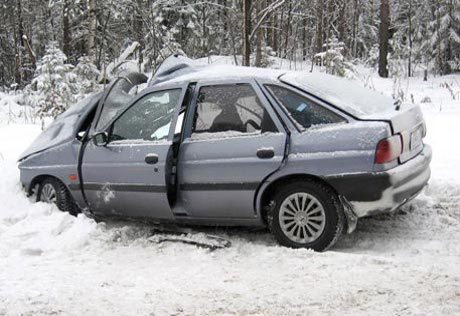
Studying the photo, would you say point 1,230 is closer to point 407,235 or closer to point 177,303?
point 177,303

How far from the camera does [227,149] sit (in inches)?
198

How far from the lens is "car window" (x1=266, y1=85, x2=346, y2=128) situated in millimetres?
4852

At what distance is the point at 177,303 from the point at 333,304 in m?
1.11

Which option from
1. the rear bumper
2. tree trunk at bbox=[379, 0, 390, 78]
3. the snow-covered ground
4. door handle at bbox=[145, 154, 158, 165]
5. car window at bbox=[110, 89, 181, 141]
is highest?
tree trunk at bbox=[379, 0, 390, 78]

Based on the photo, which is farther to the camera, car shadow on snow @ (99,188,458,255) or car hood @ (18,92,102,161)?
car hood @ (18,92,102,161)

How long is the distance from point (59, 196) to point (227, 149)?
2249mm

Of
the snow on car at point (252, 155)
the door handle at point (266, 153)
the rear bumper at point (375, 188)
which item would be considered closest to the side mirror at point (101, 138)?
the snow on car at point (252, 155)

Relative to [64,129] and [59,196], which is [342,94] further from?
→ [59,196]

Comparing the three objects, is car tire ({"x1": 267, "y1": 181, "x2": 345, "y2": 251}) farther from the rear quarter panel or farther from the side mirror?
the side mirror

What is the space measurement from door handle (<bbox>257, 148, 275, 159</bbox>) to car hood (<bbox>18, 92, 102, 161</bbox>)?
231 centimetres

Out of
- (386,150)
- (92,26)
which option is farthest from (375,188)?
(92,26)

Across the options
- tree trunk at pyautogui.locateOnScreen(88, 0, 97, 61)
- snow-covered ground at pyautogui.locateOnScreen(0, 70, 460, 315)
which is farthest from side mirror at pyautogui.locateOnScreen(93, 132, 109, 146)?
tree trunk at pyautogui.locateOnScreen(88, 0, 97, 61)

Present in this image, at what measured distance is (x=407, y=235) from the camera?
5.23 m

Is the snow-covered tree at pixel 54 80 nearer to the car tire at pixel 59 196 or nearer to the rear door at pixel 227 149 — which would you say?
the car tire at pixel 59 196
